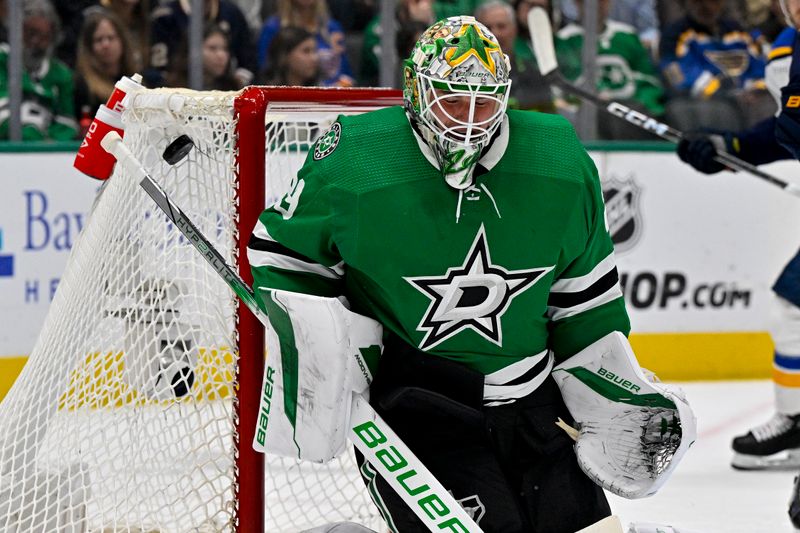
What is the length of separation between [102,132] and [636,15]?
8.97 feet

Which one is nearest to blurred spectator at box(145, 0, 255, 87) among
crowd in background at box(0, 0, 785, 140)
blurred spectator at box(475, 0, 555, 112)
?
crowd in background at box(0, 0, 785, 140)

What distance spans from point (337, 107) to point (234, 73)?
1.93m

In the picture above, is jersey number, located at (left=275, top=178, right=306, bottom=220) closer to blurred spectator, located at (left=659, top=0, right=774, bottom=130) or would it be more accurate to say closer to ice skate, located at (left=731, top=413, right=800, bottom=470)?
ice skate, located at (left=731, top=413, right=800, bottom=470)

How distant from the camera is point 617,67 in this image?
483cm

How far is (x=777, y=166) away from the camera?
189 inches

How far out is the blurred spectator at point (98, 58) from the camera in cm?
420

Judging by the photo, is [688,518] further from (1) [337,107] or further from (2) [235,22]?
(2) [235,22]

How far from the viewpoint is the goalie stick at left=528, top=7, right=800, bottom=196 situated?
3.68 meters

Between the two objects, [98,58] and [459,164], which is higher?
[98,58]

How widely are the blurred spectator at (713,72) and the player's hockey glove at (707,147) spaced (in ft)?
4.11

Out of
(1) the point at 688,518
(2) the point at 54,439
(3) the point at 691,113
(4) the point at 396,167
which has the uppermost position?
(3) the point at 691,113

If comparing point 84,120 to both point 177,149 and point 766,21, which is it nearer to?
point 177,149

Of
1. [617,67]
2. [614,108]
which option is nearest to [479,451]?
[614,108]

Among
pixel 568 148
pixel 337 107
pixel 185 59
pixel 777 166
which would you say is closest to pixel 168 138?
pixel 337 107
